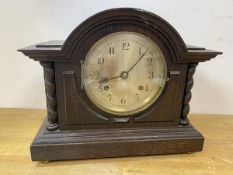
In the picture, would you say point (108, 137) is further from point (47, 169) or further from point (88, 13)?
Result: point (88, 13)

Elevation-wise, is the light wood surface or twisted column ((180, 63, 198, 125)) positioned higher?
twisted column ((180, 63, 198, 125))

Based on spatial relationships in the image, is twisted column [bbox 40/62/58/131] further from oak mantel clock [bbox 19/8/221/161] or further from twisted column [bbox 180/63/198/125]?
twisted column [bbox 180/63/198/125]

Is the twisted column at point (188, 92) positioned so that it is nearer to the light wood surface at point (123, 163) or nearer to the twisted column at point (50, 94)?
the light wood surface at point (123, 163)

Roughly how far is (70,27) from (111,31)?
372mm

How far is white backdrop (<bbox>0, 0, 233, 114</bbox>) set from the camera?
2.99ft

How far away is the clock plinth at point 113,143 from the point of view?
667 millimetres

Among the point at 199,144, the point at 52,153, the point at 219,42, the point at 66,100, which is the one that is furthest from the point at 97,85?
the point at 219,42

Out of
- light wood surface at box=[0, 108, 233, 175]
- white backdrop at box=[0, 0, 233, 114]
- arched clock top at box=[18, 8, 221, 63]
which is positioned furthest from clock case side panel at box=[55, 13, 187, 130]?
white backdrop at box=[0, 0, 233, 114]

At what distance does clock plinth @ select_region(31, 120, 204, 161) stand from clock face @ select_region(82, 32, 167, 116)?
80mm

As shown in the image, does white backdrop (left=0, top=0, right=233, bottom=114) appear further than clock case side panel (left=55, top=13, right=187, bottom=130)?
Yes

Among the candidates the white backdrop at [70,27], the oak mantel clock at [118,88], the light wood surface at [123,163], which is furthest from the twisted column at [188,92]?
the white backdrop at [70,27]

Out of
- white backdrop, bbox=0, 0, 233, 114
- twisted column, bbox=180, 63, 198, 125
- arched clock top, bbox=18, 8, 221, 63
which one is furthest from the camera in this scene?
white backdrop, bbox=0, 0, 233, 114

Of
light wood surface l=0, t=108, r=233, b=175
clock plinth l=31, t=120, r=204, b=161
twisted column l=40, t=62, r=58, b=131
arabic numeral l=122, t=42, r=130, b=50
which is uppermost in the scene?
arabic numeral l=122, t=42, r=130, b=50

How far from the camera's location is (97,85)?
673mm
